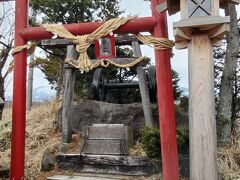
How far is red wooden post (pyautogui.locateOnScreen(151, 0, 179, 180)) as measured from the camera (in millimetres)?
5188

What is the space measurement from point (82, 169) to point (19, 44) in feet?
7.80

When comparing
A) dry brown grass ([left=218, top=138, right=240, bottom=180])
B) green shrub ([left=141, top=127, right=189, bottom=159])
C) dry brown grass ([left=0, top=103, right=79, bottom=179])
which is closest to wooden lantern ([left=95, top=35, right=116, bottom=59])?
green shrub ([left=141, top=127, right=189, bottom=159])

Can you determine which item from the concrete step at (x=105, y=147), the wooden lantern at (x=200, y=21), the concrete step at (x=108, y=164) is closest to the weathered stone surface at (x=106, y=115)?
the concrete step at (x=105, y=147)

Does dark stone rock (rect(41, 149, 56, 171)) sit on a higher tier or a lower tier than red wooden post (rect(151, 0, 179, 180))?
lower

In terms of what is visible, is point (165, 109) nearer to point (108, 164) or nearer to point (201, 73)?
point (201, 73)

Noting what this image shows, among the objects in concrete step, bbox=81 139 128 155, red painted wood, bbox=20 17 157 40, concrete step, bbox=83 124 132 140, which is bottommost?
concrete step, bbox=81 139 128 155

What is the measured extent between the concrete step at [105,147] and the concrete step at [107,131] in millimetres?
94

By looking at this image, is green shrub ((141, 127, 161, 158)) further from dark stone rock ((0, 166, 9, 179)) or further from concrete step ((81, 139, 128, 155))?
dark stone rock ((0, 166, 9, 179))

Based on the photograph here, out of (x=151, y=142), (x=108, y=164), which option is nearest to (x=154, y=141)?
(x=151, y=142)

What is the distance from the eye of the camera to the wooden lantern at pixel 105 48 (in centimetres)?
587

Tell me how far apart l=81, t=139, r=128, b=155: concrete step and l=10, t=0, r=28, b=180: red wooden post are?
1.11 m

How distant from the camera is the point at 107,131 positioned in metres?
6.44

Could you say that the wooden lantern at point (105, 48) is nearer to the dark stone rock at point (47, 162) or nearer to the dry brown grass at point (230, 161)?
the dark stone rock at point (47, 162)

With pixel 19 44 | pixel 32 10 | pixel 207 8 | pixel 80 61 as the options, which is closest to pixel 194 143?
pixel 207 8
